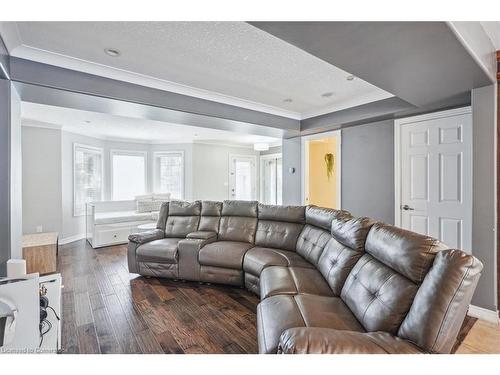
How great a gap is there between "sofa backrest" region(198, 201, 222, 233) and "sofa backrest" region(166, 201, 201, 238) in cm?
8

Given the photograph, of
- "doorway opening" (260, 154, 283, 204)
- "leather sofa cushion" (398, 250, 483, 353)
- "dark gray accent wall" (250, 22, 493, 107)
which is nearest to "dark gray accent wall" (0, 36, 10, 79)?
"dark gray accent wall" (250, 22, 493, 107)

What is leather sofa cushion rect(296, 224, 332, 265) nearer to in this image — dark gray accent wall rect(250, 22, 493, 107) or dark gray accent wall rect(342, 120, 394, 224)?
dark gray accent wall rect(342, 120, 394, 224)

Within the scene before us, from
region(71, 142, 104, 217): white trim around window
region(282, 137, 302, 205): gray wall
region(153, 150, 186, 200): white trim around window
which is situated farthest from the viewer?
region(153, 150, 186, 200): white trim around window

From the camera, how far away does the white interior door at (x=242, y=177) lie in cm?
743

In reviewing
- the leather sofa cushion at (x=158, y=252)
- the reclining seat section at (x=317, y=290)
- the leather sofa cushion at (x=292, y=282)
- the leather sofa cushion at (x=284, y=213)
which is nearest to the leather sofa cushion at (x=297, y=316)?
the reclining seat section at (x=317, y=290)

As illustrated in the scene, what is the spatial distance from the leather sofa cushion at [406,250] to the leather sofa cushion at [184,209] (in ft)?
8.71

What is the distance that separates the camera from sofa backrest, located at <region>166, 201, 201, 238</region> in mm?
3537

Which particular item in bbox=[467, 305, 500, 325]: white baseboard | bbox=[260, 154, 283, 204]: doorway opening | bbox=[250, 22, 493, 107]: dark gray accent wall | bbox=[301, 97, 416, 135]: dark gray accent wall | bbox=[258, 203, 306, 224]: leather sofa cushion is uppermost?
bbox=[301, 97, 416, 135]: dark gray accent wall

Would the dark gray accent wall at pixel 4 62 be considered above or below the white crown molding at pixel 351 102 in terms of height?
below

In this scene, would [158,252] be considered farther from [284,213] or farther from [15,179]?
[284,213]

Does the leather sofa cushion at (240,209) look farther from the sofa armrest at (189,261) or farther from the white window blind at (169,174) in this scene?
the white window blind at (169,174)

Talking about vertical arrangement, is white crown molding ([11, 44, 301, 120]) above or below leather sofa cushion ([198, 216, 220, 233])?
above

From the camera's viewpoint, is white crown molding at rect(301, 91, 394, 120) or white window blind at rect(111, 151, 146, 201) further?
white window blind at rect(111, 151, 146, 201)

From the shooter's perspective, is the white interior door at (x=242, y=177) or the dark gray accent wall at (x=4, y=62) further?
the white interior door at (x=242, y=177)
